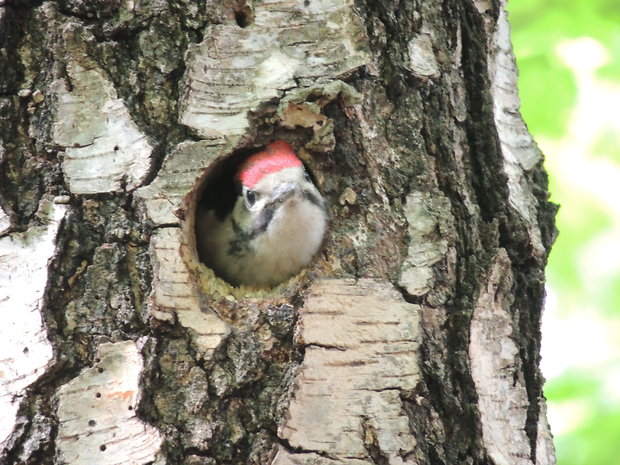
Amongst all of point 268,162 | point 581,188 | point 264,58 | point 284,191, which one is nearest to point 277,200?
point 284,191

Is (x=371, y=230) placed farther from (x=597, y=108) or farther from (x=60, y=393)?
(x=597, y=108)

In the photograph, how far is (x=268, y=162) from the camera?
115 inches

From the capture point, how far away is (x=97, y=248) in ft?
7.79

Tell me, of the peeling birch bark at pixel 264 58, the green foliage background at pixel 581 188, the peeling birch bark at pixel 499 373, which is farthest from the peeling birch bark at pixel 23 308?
the green foliage background at pixel 581 188

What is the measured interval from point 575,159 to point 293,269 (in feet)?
12.6

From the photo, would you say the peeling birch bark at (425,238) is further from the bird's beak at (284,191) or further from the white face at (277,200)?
the bird's beak at (284,191)

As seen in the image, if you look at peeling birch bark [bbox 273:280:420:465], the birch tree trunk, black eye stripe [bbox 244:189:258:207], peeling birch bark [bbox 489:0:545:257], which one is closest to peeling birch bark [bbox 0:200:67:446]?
the birch tree trunk

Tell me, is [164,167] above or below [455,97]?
below

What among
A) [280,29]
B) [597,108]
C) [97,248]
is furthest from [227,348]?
[597,108]

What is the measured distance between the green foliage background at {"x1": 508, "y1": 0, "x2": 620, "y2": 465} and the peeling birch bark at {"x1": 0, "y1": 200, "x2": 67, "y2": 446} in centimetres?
325

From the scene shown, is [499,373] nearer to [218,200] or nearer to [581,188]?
[218,200]

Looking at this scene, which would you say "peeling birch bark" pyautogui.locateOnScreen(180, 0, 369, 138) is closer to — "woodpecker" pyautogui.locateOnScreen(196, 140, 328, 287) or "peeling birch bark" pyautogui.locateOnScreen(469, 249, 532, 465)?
"woodpecker" pyautogui.locateOnScreen(196, 140, 328, 287)

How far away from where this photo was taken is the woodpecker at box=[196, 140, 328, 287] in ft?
9.53

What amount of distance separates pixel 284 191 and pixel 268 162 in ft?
0.44
